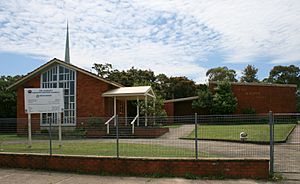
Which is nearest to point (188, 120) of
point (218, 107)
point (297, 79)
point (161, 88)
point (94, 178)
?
point (94, 178)

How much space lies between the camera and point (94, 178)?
342 inches

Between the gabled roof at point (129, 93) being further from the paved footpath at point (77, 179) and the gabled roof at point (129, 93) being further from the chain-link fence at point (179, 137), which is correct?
the paved footpath at point (77, 179)

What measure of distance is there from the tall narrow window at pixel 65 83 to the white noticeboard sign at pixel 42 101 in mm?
10344

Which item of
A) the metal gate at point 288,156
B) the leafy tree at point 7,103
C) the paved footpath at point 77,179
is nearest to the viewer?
the paved footpath at point 77,179

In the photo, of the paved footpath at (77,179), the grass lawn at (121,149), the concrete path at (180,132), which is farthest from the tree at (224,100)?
the paved footpath at (77,179)

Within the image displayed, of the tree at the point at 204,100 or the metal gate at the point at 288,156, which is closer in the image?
the metal gate at the point at 288,156

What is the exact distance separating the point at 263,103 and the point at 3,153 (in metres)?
27.9

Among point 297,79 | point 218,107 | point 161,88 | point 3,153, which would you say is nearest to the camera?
point 3,153

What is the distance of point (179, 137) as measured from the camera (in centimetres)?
1004

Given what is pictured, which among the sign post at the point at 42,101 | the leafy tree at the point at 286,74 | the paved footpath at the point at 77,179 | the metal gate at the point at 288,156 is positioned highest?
the leafy tree at the point at 286,74

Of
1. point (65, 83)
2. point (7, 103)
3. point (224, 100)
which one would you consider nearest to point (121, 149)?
point (65, 83)

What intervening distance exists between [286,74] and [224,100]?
38.0 meters

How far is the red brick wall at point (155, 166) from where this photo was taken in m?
8.38

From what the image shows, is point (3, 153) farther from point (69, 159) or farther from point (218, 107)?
point (218, 107)
